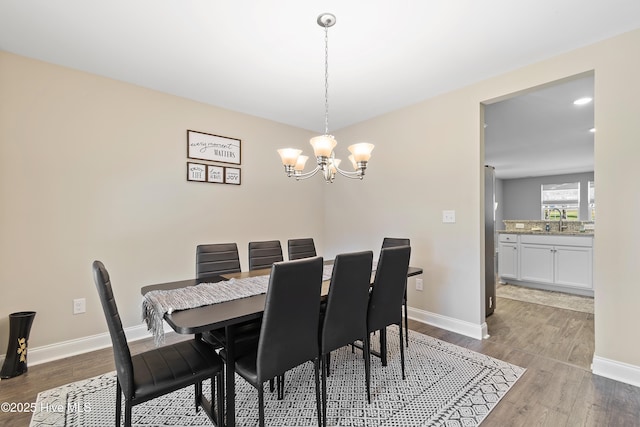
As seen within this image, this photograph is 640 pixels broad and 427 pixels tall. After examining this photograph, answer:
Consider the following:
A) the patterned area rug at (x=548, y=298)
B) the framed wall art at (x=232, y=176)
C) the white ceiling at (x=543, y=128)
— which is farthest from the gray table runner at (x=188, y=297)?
the patterned area rug at (x=548, y=298)

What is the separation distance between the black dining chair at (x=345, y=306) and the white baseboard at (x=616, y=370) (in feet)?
5.71

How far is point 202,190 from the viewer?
10.9ft

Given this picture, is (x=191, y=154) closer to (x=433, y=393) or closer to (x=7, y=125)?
(x=7, y=125)

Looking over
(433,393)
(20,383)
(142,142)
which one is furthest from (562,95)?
(20,383)

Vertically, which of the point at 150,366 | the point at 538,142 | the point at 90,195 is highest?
the point at 538,142

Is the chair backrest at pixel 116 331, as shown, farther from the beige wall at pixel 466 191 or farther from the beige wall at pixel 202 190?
the beige wall at pixel 466 191

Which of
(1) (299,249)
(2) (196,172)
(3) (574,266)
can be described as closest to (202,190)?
(2) (196,172)

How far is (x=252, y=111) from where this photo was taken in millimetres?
3604

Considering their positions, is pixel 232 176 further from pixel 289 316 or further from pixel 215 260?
pixel 289 316

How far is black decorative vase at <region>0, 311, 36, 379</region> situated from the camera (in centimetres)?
216

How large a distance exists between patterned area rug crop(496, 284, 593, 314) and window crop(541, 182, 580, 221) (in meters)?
4.60

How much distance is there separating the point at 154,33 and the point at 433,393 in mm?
3084

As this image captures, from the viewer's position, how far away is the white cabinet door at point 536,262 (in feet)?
14.6

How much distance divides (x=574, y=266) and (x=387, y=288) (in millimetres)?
3811
